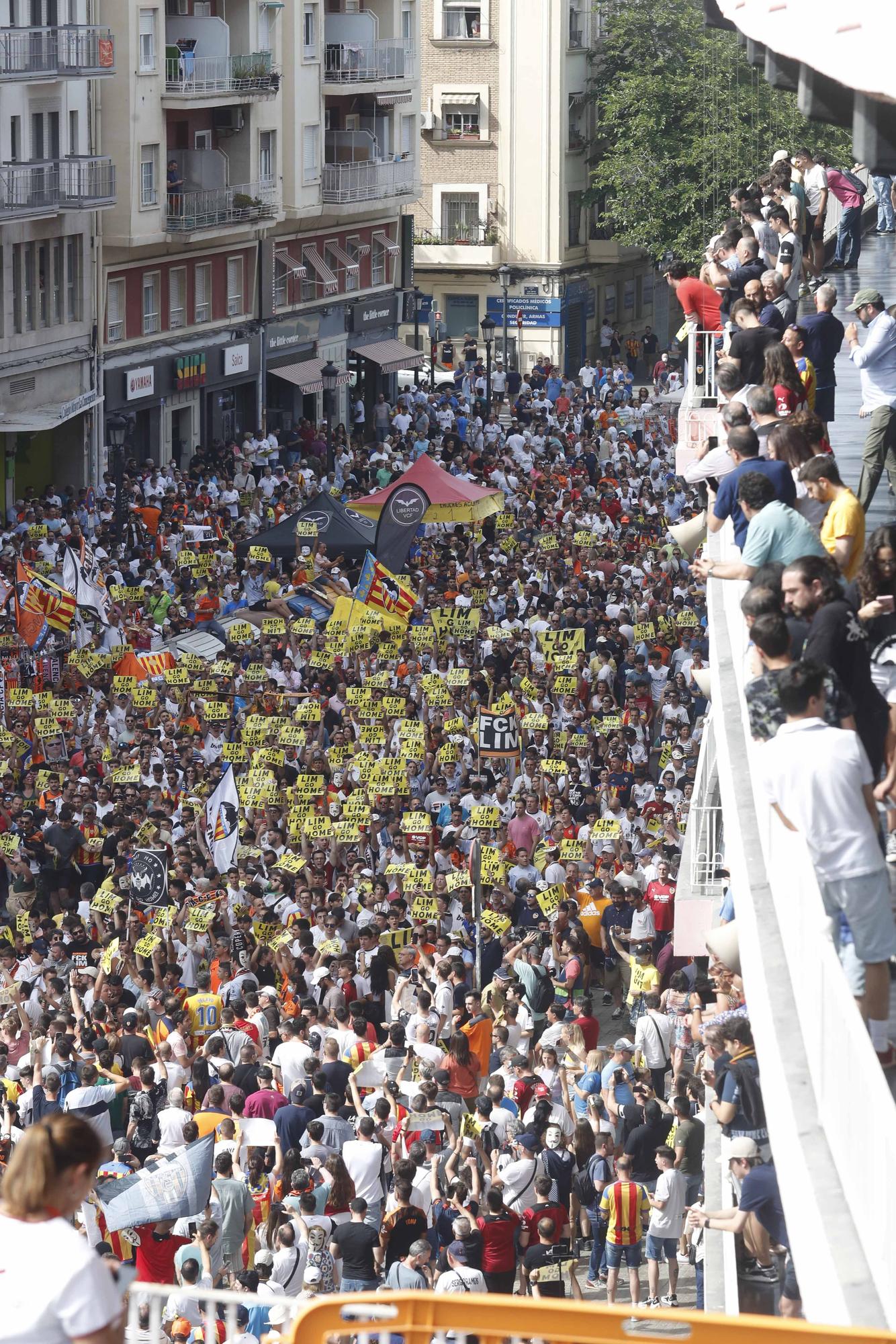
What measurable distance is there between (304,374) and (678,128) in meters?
18.4

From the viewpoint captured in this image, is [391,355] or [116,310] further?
[391,355]

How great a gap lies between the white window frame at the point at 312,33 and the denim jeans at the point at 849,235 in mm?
28487

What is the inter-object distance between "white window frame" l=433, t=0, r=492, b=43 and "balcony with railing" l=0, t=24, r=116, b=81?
2562 centimetres

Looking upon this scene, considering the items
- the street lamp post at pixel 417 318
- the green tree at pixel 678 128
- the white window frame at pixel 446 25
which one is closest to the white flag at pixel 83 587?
the street lamp post at pixel 417 318

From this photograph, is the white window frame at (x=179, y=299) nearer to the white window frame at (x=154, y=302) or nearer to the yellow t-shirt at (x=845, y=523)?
the white window frame at (x=154, y=302)

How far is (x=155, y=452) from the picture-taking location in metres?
46.1

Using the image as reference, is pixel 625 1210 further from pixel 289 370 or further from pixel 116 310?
pixel 289 370

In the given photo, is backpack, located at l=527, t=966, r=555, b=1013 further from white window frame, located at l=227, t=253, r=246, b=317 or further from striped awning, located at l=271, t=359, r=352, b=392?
striped awning, located at l=271, t=359, r=352, b=392

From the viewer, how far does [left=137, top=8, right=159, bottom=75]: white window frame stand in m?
44.3

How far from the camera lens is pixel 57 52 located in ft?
134

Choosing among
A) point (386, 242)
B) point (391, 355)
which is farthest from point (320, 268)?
point (386, 242)

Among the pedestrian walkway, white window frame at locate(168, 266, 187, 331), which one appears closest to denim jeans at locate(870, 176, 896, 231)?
the pedestrian walkway

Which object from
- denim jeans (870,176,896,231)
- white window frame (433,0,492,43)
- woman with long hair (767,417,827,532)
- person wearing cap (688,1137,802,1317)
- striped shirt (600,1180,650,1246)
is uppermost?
white window frame (433,0,492,43)

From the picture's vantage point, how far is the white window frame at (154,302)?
45781 mm
